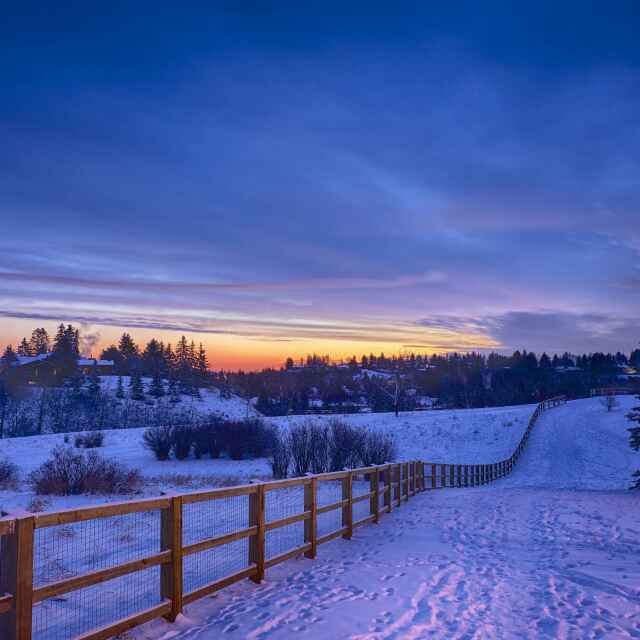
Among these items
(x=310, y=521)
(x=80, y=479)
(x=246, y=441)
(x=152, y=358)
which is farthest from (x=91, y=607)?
(x=152, y=358)

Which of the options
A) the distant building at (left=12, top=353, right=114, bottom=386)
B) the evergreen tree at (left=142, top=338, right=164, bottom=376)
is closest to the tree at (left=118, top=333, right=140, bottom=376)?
the evergreen tree at (left=142, top=338, right=164, bottom=376)

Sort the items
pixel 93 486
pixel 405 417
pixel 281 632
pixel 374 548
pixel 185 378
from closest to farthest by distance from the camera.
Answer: pixel 281 632, pixel 374 548, pixel 93 486, pixel 405 417, pixel 185 378

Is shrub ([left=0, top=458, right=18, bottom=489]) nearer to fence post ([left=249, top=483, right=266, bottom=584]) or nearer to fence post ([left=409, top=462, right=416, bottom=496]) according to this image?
fence post ([left=409, top=462, right=416, bottom=496])

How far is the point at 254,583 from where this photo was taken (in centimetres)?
798

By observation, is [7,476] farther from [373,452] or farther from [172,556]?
[172,556]

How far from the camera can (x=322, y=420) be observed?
1646 inches

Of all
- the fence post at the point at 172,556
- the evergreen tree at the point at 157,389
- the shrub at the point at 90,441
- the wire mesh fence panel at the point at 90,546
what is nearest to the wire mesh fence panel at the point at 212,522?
the wire mesh fence panel at the point at 90,546

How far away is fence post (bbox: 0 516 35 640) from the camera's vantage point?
15.2ft

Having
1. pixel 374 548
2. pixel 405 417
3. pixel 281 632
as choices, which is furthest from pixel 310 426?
pixel 405 417

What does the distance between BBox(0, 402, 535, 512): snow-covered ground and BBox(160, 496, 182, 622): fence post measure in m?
15.3

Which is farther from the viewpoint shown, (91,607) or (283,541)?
(283,541)

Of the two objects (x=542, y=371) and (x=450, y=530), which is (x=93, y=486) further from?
(x=542, y=371)

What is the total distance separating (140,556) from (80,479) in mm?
14114

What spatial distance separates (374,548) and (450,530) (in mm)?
2711
